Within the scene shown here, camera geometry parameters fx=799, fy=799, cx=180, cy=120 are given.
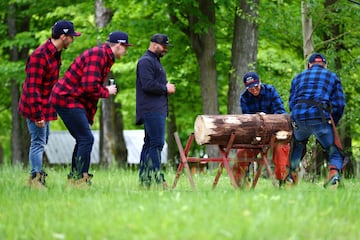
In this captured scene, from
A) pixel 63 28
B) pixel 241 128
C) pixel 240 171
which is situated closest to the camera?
pixel 63 28

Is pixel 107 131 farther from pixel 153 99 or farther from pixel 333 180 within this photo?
pixel 333 180

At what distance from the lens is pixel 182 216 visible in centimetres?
644

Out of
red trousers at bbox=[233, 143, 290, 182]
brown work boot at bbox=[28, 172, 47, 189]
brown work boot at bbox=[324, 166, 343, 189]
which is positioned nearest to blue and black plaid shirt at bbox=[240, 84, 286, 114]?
red trousers at bbox=[233, 143, 290, 182]

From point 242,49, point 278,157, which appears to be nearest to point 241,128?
point 278,157

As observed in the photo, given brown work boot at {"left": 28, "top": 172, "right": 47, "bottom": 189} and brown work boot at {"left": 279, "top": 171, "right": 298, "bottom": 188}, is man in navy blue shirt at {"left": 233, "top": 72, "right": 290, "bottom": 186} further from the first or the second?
brown work boot at {"left": 28, "top": 172, "right": 47, "bottom": 189}

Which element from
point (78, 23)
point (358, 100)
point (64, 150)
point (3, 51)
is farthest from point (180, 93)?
point (64, 150)

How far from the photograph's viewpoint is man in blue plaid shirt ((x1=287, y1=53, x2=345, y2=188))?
34.2 ft

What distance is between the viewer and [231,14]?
2261 cm

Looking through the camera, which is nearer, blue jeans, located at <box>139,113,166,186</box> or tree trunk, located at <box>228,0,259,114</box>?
blue jeans, located at <box>139,113,166,186</box>

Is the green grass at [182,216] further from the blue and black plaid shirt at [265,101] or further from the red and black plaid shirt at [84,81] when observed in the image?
the blue and black plaid shirt at [265,101]

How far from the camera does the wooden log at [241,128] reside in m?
10.3

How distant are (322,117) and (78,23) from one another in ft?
58.5

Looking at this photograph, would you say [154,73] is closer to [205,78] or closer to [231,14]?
[205,78]

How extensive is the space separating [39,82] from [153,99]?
1.51 m
